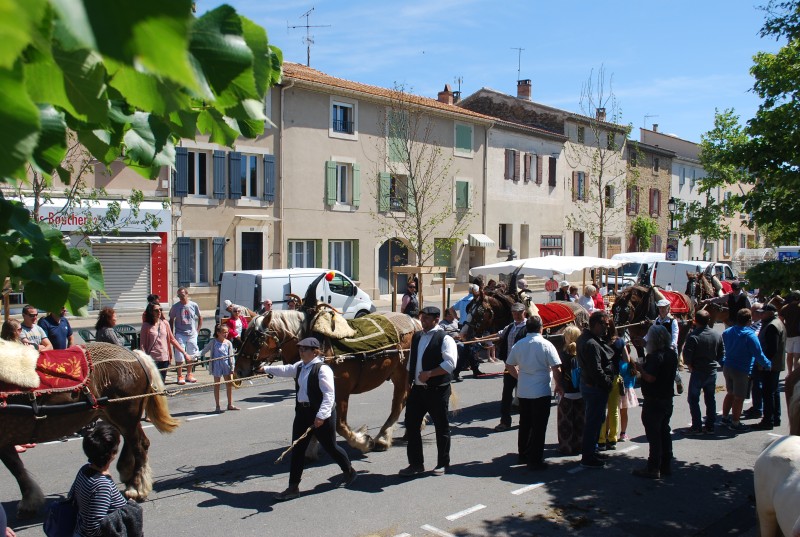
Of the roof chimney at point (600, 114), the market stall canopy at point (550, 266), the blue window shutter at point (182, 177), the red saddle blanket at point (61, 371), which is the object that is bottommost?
the red saddle blanket at point (61, 371)

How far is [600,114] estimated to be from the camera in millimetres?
37688

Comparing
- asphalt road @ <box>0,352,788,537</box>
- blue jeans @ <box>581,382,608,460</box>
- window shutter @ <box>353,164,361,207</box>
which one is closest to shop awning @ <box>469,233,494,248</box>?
window shutter @ <box>353,164,361,207</box>

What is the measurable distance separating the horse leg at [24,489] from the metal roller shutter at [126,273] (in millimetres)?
18014

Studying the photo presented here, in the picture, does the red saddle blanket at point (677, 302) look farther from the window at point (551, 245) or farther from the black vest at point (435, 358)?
the window at point (551, 245)

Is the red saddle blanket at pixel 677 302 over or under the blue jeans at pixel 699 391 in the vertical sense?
over

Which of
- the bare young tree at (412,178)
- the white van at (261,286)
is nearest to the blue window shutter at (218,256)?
the white van at (261,286)

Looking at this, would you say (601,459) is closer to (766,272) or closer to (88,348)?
(766,272)

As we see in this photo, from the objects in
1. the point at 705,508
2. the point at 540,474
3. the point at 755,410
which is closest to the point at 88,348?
the point at 540,474

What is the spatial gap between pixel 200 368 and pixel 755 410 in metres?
10.8

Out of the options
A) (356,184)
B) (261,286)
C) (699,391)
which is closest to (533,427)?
(699,391)

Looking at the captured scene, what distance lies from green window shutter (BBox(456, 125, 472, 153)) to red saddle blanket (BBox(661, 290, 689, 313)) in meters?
20.0

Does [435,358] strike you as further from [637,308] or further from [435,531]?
[637,308]

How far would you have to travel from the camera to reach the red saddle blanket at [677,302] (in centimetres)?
1509

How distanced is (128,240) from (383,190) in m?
11.1
